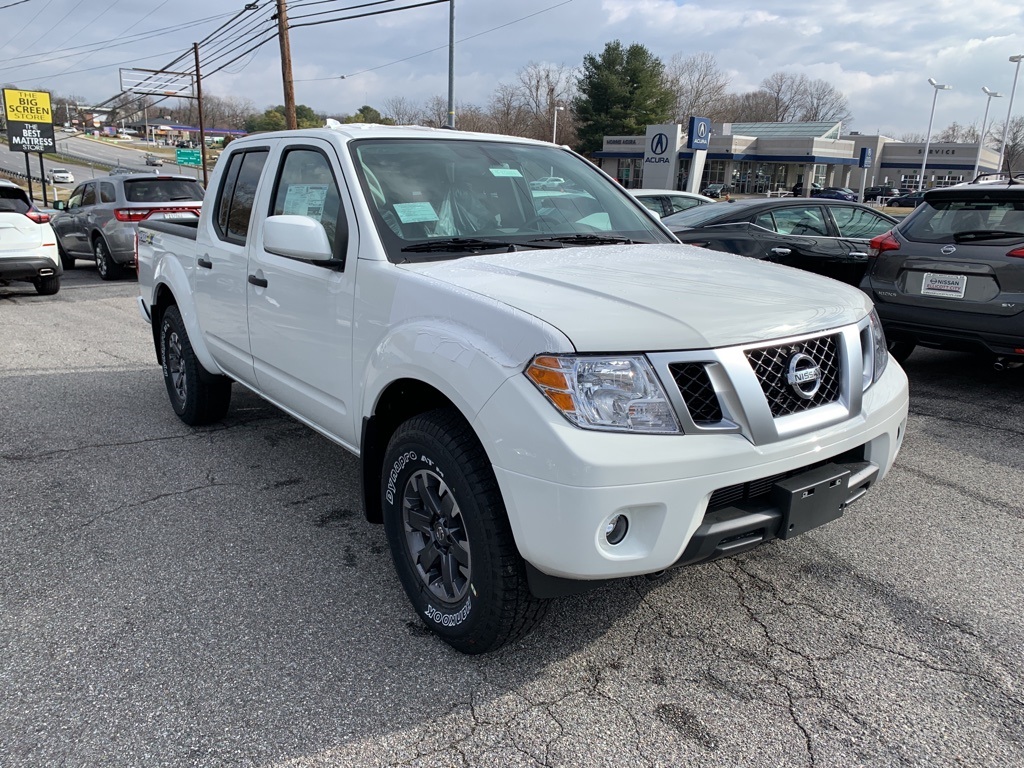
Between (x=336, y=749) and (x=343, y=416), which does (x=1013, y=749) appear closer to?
(x=336, y=749)

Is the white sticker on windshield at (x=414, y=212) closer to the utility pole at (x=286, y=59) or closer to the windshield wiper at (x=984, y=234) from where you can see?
the windshield wiper at (x=984, y=234)

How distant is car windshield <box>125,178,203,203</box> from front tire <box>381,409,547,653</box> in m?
12.1

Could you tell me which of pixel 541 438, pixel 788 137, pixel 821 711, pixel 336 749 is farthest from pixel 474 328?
pixel 788 137

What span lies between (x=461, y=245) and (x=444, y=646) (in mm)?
1607

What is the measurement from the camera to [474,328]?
2.50 metres

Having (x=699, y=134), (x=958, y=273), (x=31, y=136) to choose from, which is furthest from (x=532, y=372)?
(x=31, y=136)

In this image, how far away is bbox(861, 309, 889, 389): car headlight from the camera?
290 centimetres

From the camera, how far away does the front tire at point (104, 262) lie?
13.3m

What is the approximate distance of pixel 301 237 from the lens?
3064mm

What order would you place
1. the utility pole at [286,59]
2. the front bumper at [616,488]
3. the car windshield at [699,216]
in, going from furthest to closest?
the utility pole at [286,59] → the car windshield at [699,216] → the front bumper at [616,488]

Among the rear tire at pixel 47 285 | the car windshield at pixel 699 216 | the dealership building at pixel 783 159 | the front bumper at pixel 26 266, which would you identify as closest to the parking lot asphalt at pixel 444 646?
the car windshield at pixel 699 216

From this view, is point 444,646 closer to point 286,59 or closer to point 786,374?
point 786,374

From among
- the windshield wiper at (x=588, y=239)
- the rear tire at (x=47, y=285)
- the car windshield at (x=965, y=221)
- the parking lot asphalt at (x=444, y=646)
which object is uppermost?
the car windshield at (x=965, y=221)

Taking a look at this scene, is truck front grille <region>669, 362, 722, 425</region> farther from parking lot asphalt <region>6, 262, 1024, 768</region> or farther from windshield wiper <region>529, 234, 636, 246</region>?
windshield wiper <region>529, 234, 636, 246</region>
